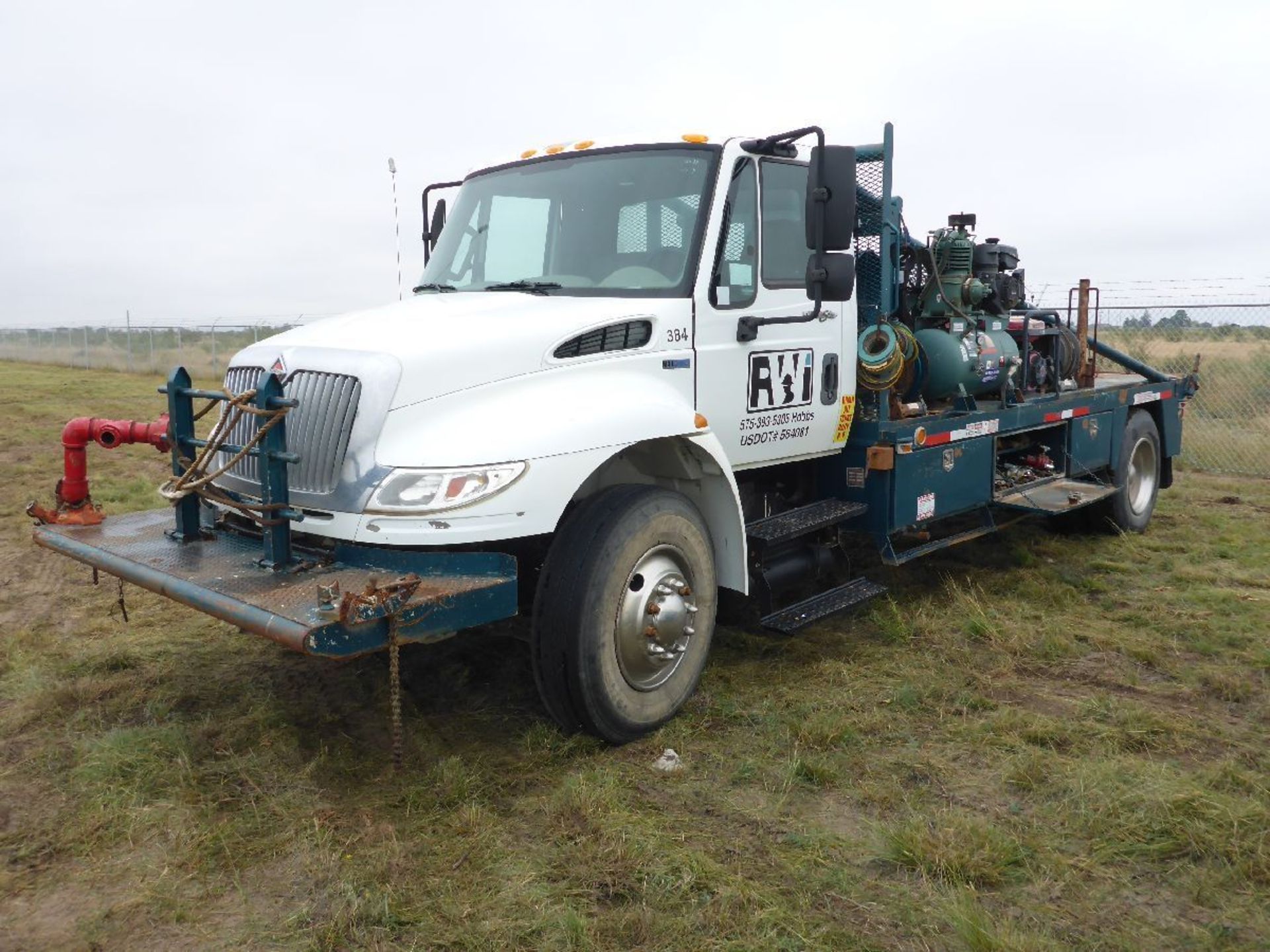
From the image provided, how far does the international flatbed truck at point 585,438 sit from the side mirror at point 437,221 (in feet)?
0.07

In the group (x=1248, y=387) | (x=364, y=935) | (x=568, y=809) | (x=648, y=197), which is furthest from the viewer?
(x=1248, y=387)

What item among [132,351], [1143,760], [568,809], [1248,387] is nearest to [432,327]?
[568,809]

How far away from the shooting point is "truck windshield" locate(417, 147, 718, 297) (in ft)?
15.9

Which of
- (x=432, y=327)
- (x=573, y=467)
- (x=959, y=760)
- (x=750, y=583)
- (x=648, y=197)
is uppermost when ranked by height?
(x=648, y=197)

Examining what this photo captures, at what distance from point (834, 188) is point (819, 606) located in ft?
6.83

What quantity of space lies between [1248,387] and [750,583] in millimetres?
14467

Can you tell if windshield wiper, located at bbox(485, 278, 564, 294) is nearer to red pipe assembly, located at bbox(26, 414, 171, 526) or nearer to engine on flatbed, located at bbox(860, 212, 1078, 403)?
red pipe assembly, located at bbox(26, 414, 171, 526)

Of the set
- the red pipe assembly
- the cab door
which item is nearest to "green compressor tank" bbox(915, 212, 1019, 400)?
the cab door

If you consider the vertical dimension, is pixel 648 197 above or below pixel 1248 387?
above

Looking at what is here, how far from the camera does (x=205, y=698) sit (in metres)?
5.02

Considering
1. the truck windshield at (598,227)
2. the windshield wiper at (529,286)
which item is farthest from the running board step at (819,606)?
the windshield wiper at (529,286)

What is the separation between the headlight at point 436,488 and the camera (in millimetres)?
3826

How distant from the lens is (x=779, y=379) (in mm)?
5332

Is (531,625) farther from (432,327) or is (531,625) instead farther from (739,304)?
(739,304)
